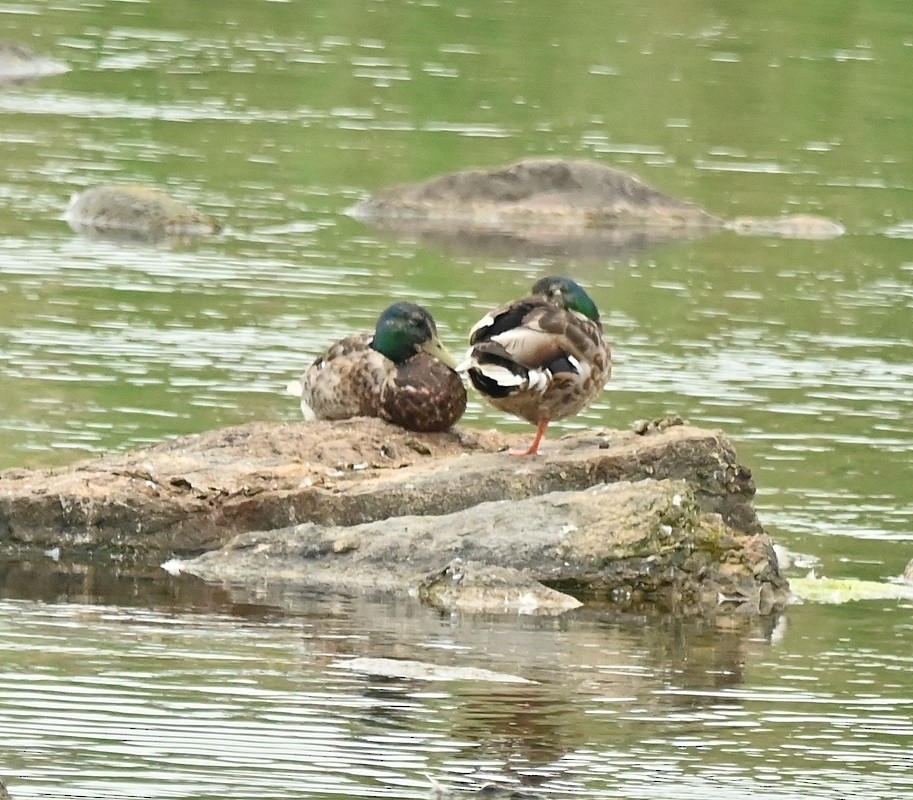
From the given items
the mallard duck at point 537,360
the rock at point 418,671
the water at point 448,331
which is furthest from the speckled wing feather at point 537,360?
the rock at point 418,671

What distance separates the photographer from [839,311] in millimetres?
18859

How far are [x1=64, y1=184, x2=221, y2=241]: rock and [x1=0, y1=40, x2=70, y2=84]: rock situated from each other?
27.5ft

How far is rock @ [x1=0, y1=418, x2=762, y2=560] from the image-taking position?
11.0 meters

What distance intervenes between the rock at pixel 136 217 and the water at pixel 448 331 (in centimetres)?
34

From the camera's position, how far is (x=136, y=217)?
21.2 m

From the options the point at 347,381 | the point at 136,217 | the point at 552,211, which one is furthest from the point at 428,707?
the point at 552,211

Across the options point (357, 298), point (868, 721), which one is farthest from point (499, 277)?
point (868, 721)

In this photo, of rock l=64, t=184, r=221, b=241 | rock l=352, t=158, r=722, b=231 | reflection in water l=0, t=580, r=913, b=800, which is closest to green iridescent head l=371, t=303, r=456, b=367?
reflection in water l=0, t=580, r=913, b=800

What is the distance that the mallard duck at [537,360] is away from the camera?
11.0 metres

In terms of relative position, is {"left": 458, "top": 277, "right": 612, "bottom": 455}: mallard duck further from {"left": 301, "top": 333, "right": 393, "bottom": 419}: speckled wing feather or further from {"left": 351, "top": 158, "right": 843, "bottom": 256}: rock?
{"left": 351, "top": 158, "right": 843, "bottom": 256}: rock

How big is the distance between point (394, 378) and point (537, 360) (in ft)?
4.47

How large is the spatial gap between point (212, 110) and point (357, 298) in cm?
976

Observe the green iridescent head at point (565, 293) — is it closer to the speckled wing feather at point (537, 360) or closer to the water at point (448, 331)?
the speckled wing feather at point (537, 360)

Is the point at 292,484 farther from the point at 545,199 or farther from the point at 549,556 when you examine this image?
the point at 545,199
